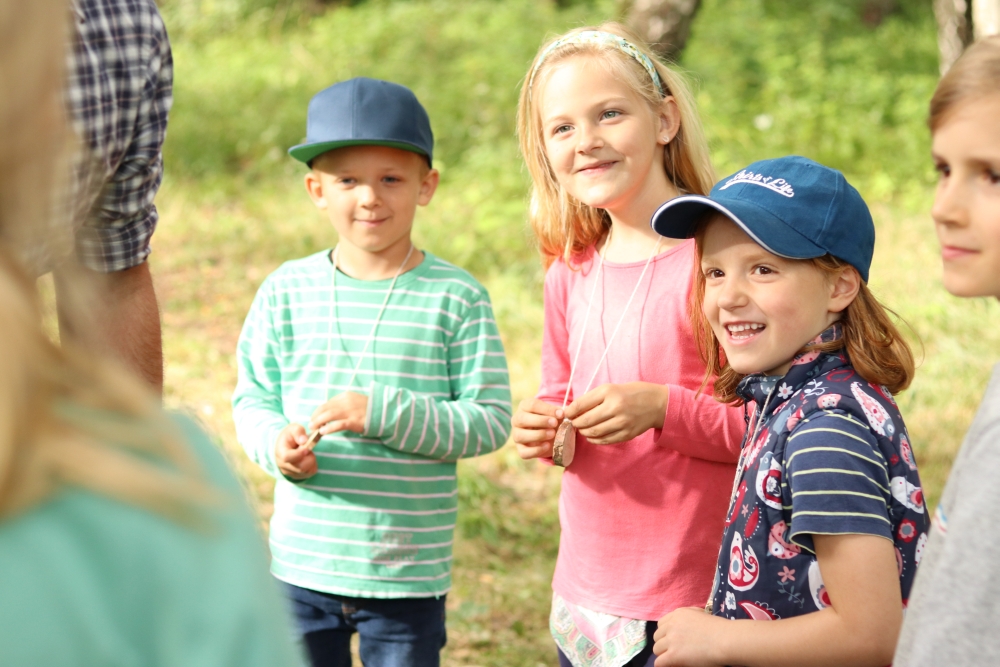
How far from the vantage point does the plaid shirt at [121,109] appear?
2.26 metres

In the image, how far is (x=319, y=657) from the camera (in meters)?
2.52

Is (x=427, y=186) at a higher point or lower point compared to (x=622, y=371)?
higher

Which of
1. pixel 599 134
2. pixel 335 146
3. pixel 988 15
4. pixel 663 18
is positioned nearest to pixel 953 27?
pixel 988 15

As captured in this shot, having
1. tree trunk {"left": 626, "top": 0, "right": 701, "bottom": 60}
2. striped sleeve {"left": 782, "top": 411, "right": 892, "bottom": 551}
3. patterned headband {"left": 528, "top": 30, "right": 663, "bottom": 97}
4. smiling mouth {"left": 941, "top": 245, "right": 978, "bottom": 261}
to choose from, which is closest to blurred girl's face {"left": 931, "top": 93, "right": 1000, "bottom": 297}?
smiling mouth {"left": 941, "top": 245, "right": 978, "bottom": 261}

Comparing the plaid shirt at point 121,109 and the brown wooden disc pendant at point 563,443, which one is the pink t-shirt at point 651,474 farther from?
the plaid shirt at point 121,109

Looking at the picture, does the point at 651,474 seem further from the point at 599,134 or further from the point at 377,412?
the point at 599,134

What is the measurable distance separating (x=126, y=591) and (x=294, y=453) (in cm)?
166

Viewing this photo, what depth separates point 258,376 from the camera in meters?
2.68

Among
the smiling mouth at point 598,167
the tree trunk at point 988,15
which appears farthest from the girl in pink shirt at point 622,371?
the tree trunk at point 988,15

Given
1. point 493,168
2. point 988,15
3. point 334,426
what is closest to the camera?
point 334,426

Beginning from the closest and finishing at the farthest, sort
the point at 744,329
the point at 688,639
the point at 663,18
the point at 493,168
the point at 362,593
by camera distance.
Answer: the point at 688,639
the point at 744,329
the point at 362,593
the point at 663,18
the point at 493,168

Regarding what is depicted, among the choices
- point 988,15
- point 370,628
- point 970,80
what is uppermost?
point 988,15

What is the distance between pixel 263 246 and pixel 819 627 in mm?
6688

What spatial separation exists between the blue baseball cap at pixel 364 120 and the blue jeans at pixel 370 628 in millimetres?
1145
